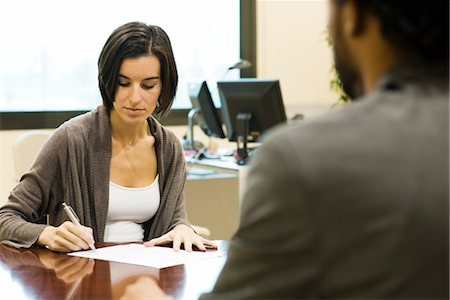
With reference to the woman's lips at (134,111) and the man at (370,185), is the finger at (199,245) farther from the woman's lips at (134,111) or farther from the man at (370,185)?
the man at (370,185)

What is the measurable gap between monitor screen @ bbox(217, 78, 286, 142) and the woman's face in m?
1.98

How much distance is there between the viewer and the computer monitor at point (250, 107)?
173 inches

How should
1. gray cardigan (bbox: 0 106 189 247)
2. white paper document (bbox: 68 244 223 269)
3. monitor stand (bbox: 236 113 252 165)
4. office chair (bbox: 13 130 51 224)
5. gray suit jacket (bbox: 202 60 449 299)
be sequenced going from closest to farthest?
1. gray suit jacket (bbox: 202 60 449 299)
2. white paper document (bbox: 68 244 223 269)
3. gray cardigan (bbox: 0 106 189 247)
4. office chair (bbox: 13 130 51 224)
5. monitor stand (bbox: 236 113 252 165)

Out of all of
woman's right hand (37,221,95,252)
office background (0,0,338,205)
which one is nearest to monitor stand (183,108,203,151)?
office background (0,0,338,205)

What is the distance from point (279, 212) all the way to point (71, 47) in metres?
5.04

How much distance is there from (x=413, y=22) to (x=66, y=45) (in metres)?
5.01

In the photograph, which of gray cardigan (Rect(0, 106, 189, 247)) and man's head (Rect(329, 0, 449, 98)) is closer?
man's head (Rect(329, 0, 449, 98))

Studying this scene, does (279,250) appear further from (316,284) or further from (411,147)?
(411,147)

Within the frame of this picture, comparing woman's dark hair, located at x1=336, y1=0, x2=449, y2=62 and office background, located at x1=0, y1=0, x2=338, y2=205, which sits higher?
woman's dark hair, located at x1=336, y1=0, x2=449, y2=62

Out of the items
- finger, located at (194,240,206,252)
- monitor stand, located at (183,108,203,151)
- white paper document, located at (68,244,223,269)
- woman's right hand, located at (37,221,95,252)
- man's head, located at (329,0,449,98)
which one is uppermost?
man's head, located at (329,0,449,98)

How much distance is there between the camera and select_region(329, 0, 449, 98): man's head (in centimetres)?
74

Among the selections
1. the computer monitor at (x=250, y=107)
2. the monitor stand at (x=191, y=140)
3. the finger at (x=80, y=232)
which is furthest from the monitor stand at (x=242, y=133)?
the finger at (x=80, y=232)

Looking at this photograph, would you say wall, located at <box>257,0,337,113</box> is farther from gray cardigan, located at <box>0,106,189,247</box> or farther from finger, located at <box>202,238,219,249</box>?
finger, located at <box>202,238,219,249</box>

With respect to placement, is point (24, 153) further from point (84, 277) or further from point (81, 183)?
point (84, 277)
